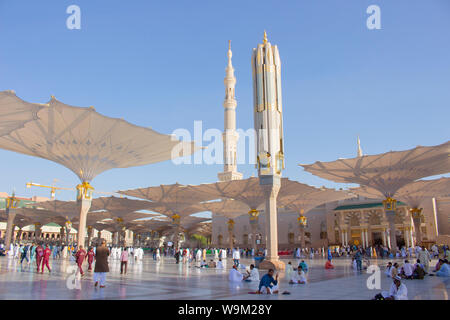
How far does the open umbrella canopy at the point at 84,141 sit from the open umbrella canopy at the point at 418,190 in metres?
Result: 22.7

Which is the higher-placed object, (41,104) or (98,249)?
(41,104)

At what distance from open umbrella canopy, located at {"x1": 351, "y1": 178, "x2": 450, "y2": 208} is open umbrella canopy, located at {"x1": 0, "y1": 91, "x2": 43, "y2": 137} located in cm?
3190


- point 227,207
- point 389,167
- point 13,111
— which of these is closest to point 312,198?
point 227,207

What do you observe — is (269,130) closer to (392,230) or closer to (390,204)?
(392,230)

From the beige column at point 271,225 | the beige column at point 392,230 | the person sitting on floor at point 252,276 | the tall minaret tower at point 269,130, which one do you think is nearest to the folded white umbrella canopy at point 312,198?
the beige column at point 392,230

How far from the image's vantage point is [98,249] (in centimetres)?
952

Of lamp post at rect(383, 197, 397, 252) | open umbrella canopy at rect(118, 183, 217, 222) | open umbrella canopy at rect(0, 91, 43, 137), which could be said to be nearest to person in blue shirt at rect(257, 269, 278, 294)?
open umbrella canopy at rect(0, 91, 43, 137)

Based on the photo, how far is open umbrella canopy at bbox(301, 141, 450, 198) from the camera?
25.5 meters

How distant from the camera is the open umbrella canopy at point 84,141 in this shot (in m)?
20.2

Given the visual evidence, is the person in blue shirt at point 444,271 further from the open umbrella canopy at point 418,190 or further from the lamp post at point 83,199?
the open umbrella canopy at point 418,190
